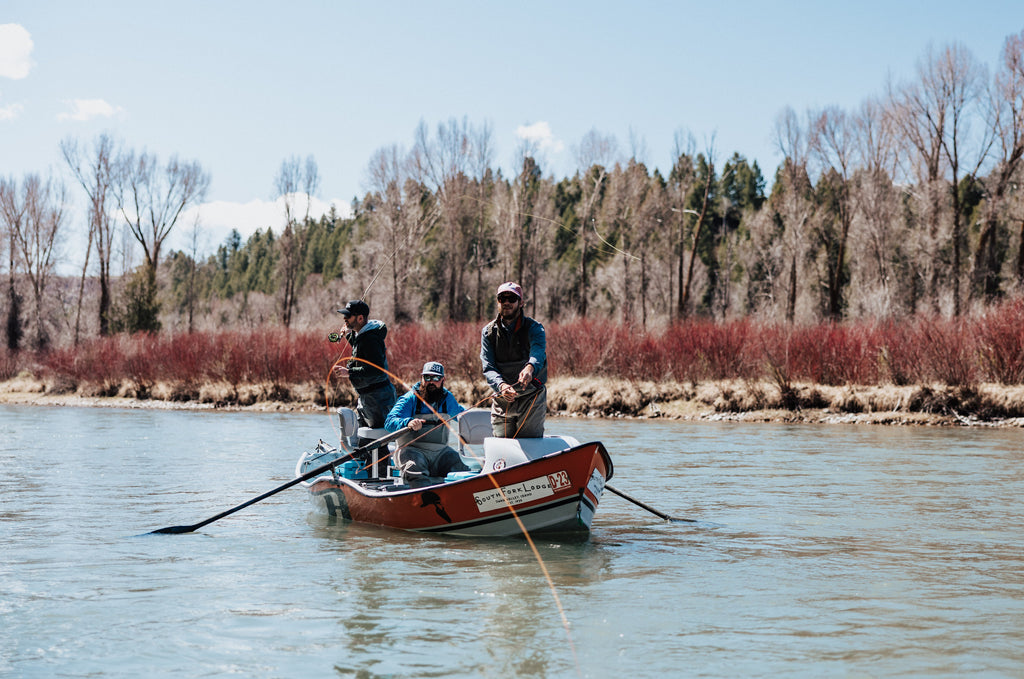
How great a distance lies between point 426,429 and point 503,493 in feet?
4.30

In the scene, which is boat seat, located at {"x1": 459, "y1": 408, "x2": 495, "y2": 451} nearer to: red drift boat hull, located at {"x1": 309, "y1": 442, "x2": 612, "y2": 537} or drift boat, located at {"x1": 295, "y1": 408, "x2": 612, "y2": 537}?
drift boat, located at {"x1": 295, "y1": 408, "x2": 612, "y2": 537}

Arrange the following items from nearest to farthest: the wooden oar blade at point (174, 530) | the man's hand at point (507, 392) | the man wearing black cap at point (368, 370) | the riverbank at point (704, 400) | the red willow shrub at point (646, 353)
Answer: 1. the man's hand at point (507, 392)
2. the wooden oar blade at point (174, 530)
3. the man wearing black cap at point (368, 370)
4. the riverbank at point (704, 400)
5. the red willow shrub at point (646, 353)

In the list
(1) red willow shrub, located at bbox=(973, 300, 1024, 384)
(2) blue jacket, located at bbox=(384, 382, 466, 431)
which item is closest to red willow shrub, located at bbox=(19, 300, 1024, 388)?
(1) red willow shrub, located at bbox=(973, 300, 1024, 384)

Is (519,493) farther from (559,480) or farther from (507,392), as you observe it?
(507,392)

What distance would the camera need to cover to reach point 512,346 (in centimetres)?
874

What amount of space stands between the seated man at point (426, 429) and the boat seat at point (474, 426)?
0.11 meters

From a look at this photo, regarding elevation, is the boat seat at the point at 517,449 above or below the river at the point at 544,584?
above

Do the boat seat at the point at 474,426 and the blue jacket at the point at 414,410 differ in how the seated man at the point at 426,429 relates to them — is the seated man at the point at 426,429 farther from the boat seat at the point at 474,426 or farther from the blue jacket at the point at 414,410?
the boat seat at the point at 474,426

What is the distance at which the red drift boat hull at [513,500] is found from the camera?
8320mm

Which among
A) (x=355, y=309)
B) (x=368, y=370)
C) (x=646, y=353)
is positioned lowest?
(x=368, y=370)

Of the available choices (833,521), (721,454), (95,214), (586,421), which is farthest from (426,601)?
(95,214)

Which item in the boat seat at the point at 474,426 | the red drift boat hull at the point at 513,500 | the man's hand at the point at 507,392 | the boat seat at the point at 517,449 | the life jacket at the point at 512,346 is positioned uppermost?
the life jacket at the point at 512,346

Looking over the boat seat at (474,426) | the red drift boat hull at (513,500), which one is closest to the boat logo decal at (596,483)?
the red drift boat hull at (513,500)

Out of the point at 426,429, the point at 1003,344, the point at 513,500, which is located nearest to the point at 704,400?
the point at 1003,344
